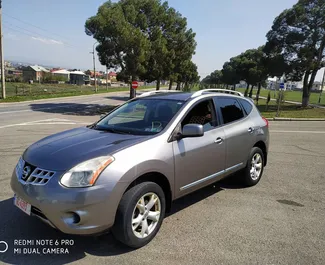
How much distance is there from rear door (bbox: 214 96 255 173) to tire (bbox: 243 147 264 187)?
14 cm

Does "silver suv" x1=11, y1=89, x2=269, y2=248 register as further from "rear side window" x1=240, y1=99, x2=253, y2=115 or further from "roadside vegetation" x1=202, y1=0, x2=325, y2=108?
"roadside vegetation" x1=202, y1=0, x2=325, y2=108

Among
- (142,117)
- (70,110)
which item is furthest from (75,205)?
(70,110)

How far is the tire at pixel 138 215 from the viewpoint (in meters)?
3.00

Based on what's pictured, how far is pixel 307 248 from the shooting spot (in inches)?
131

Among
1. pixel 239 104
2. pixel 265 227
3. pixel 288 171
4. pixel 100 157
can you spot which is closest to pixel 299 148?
pixel 288 171

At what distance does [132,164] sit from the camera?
3.04 metres

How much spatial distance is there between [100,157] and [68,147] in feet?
1.66

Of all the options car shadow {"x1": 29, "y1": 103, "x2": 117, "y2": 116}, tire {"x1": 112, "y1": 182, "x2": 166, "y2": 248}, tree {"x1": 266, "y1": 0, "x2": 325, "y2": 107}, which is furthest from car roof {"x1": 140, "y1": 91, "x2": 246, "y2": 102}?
tree {"x1": 266, "y1": 0, "x2": 325, "y2": 107}

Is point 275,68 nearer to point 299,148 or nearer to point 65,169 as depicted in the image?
Result: point 299,148

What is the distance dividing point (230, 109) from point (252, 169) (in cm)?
122

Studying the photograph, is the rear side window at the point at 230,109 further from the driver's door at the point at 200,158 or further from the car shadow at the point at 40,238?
the car shadow at the point at 40,238

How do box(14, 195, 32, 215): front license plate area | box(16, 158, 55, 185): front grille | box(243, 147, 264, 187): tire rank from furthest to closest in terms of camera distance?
1. box(243, 147, 264, 187): tire
2. box(14, 195, 32, 215): front license plate area
3. box(16, 158, 55, 185): front grille

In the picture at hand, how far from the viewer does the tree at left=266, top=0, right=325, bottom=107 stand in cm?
2597

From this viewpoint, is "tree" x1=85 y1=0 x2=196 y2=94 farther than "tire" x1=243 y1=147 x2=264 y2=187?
Yes
